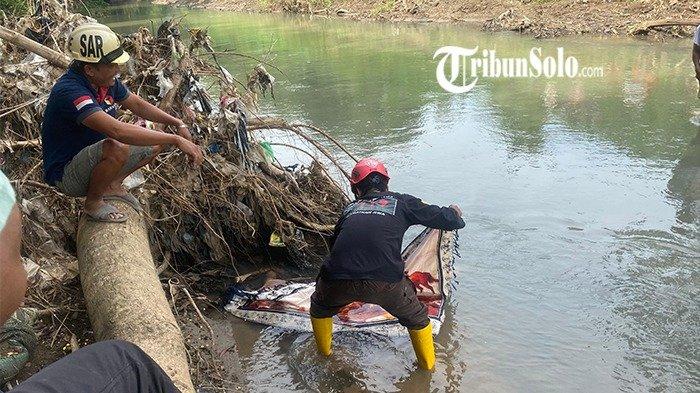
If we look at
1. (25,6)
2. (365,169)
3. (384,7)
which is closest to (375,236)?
(365,169)

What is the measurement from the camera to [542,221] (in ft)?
19.9

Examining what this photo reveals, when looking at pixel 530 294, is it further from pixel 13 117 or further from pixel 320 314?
pixel 13 117

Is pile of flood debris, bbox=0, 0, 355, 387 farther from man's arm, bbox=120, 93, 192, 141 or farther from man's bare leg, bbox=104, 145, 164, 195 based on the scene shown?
man's arm, bbox=120, 93, 192, 141

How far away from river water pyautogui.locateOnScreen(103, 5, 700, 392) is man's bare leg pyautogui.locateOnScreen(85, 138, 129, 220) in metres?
1.38

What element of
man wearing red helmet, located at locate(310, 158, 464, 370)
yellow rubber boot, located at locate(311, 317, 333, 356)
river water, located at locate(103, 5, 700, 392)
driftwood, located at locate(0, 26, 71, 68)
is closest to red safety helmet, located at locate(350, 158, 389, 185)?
man wearing red helmet, located at locate(310, 158, 464, 370)

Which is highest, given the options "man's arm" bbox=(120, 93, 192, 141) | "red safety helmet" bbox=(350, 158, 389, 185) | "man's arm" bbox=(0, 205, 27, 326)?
"man's arm" bbox=(0, 205, 27, 326)

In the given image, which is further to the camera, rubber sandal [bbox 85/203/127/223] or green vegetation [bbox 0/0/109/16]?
green vegetation [bbox 0/0/109/16]

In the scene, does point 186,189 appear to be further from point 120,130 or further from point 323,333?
point 323,333

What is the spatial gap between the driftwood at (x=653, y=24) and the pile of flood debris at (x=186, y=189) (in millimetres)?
11381

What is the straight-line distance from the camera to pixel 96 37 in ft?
11.6

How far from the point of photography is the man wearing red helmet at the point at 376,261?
3.78 meters

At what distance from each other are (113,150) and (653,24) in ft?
45.7

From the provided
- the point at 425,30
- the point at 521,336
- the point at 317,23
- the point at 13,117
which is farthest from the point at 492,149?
the point at 317,23

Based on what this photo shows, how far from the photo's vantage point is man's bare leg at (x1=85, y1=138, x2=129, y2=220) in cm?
369
